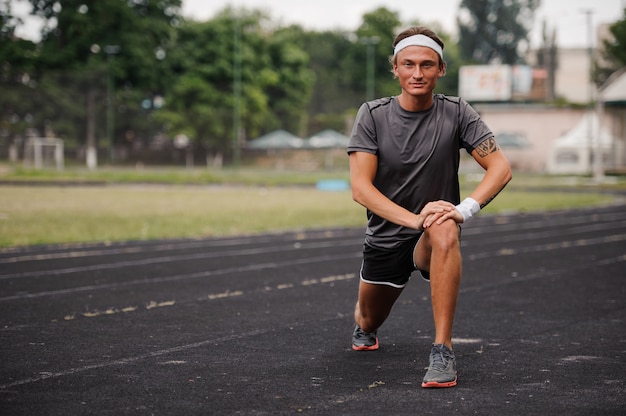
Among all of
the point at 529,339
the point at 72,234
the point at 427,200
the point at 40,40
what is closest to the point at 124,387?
the point at 427,200

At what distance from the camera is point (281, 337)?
656cm

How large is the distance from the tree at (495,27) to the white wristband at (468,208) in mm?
91434

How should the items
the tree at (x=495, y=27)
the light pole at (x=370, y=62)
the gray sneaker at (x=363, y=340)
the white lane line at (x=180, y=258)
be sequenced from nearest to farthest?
the gray sneaker at (x=363, y=340) < the white lane line at (x=180, y=258) < the light pole at (x=370, y=62) < the tree at (x=495, y=27)

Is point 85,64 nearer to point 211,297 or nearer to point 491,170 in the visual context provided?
point 211,297

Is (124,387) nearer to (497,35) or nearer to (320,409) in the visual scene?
→ (320,409)

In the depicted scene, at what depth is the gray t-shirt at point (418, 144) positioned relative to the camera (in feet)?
17.5

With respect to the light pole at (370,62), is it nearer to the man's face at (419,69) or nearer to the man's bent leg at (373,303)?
the man's bent leg at (373,303)

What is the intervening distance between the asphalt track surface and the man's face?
1.59m

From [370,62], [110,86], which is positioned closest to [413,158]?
[370,62]

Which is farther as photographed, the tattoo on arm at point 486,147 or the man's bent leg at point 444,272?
the tattoo on arm at point 486,147

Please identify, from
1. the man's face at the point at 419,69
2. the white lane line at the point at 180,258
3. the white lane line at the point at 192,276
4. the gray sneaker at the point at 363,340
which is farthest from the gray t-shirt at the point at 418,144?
the white lane line at the point at 180,258

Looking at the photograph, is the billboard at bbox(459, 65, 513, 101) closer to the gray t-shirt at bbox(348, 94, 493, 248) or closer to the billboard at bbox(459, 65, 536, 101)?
the billboard at bbox(459, 65, 536, 101)

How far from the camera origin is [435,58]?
17.2ft

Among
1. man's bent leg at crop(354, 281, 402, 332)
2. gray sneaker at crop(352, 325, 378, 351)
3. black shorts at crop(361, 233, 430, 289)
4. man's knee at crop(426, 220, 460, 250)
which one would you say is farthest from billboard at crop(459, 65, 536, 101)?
man's knee at crop(426, 220, 460, 250)
